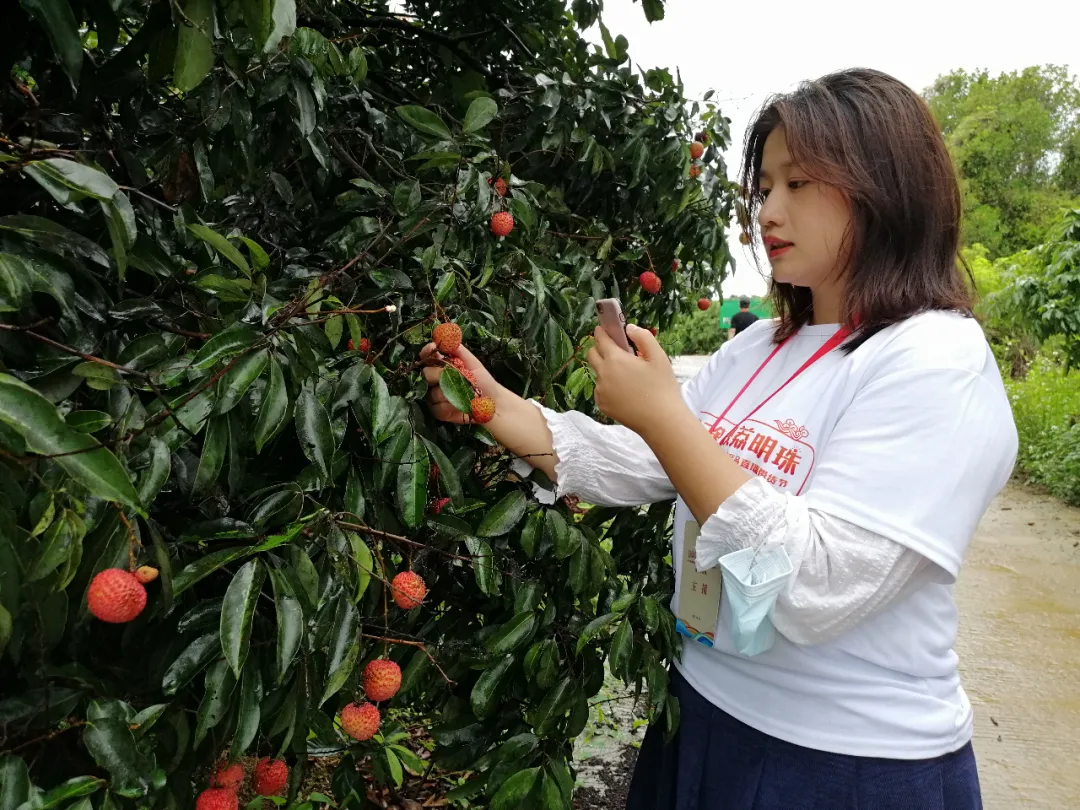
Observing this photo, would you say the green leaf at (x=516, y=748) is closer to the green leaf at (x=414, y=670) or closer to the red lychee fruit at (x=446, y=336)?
Result: the green leaf at (x=414, y=670)

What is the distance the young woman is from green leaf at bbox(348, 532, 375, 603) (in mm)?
346

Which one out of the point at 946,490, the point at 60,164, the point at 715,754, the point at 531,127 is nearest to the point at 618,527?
the point at 715,754

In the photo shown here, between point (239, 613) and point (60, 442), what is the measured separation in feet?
0.82

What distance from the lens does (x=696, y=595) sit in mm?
1212

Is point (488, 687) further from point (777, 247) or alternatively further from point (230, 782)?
point (777, 247)

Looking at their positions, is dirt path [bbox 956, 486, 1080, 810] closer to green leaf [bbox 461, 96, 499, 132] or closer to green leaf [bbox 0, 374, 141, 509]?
green leaf [bbox 461, 96, 499, 132]

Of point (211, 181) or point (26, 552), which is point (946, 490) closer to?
point (26, 552)

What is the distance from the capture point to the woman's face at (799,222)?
113 cm

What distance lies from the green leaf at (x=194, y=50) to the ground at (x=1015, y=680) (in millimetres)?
1869

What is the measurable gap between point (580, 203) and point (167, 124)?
41.1 inches

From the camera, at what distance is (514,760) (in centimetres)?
119

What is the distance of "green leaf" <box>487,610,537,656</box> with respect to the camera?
3.82 ft

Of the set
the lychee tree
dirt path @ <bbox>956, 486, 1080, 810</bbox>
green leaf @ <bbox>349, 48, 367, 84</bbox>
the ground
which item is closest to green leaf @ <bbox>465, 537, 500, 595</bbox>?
the lychee tree

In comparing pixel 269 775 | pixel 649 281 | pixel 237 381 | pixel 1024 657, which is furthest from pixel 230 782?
pixel 1024 657
